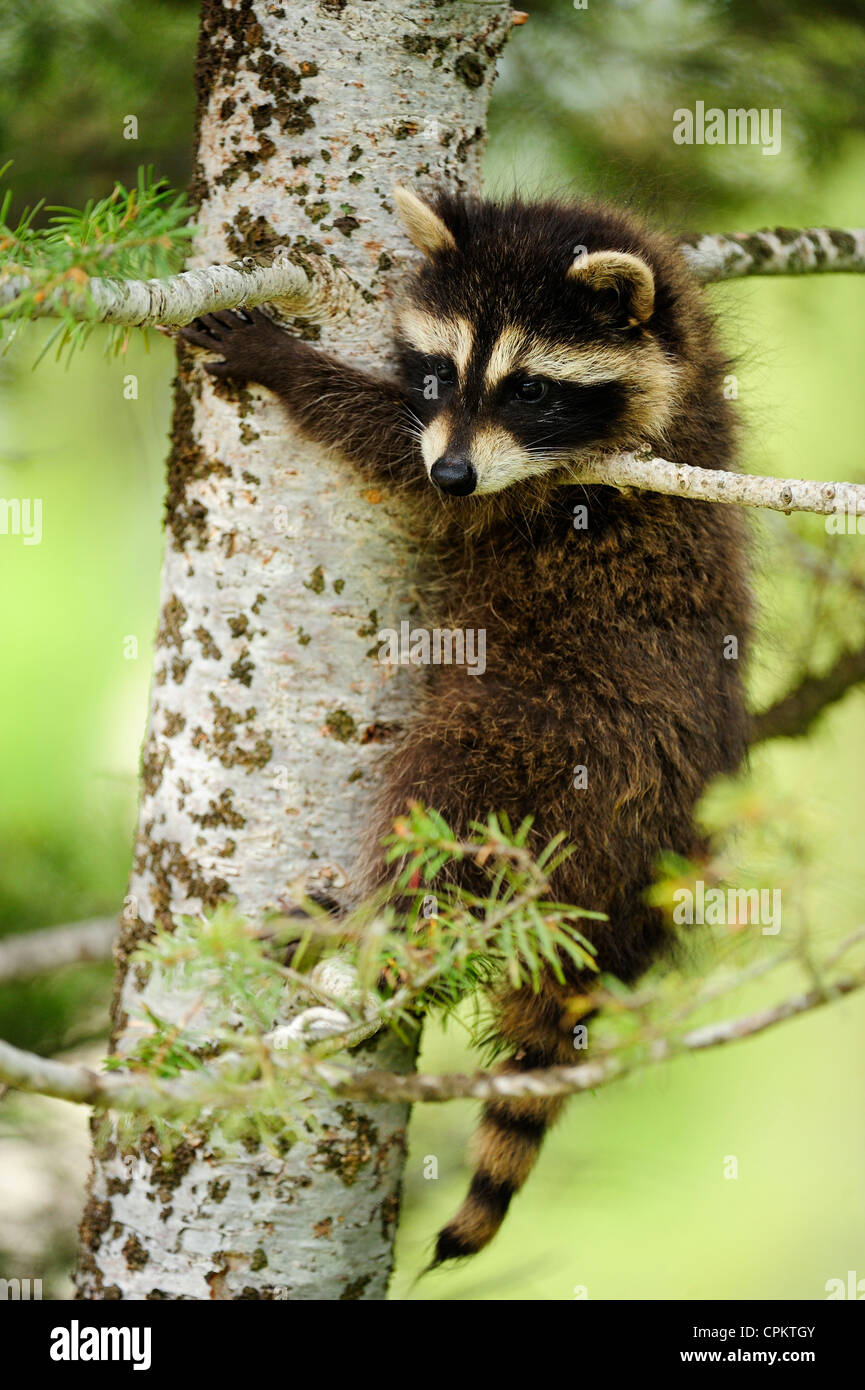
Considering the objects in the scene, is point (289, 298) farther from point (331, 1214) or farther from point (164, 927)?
point (331, 1214)

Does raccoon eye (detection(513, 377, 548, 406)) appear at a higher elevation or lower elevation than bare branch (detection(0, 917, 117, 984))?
higher

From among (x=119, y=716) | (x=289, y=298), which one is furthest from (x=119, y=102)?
(x=119, y=716)

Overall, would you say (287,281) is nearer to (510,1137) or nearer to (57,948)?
(57,948)

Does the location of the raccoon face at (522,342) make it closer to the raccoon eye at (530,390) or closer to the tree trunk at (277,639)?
the raccoon eye at (530,390)

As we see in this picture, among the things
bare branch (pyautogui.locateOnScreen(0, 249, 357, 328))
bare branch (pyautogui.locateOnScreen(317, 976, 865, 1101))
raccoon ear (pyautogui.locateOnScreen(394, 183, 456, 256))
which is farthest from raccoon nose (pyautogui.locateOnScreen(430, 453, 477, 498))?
bare branch (pyautogui.locateOnScreen(317, 976, 865, 1101))

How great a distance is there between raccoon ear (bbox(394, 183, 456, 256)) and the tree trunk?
62 mm

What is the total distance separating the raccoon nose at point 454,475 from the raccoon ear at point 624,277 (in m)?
0.61

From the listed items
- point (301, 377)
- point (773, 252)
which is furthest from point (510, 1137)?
point (773, 252)

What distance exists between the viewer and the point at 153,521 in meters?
5.74

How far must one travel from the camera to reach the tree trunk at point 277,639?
2932 mm

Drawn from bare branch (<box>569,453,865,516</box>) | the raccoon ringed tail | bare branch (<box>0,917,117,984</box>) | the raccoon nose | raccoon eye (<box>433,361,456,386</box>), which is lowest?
the raccoon ringed tail

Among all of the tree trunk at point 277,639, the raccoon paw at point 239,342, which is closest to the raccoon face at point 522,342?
the tree trunk at point 277,639

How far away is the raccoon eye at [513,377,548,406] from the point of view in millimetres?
3357

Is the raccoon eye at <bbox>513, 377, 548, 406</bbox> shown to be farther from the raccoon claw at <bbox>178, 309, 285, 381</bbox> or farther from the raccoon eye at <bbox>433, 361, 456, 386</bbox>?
the raccoon claw at <bbox>178, 309, 285, 381</bbox>
